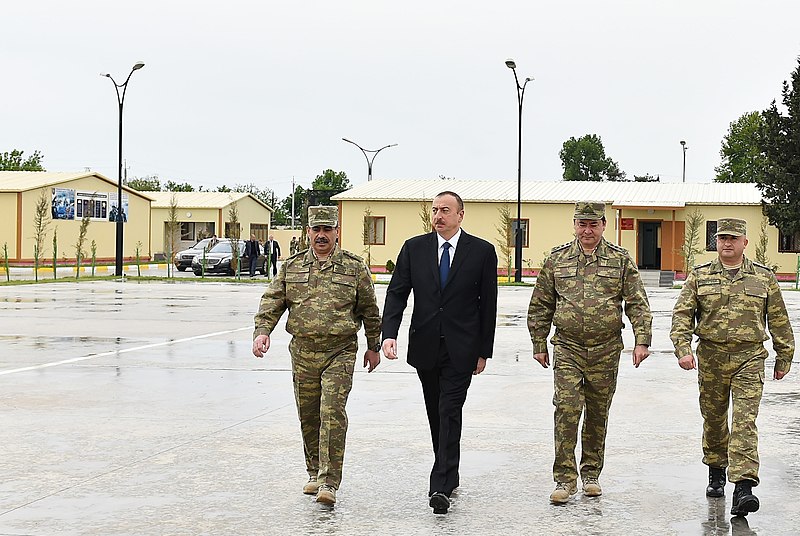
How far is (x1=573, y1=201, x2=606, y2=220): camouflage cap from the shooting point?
24.3ft

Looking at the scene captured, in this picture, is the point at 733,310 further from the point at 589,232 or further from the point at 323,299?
the point at 323,299

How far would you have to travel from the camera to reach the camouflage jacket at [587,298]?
23.9 feet

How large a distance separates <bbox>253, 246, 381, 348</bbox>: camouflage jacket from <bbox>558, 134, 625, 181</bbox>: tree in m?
112

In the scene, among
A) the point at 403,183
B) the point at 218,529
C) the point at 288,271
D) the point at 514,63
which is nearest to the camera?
the point at 218,529

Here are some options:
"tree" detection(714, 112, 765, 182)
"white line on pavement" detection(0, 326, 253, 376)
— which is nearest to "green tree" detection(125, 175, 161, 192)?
"tree" detection(714, 112, 765, 182)

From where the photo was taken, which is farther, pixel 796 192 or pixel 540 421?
pixel 796 192

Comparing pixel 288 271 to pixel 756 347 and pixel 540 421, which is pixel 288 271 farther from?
pixel 540 421

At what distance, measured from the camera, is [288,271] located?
7.48 meters

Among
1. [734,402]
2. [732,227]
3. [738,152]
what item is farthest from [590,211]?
[738,152]

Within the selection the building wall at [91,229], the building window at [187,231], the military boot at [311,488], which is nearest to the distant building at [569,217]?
the building wall at [91,229]

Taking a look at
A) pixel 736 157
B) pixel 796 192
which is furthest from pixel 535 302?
pixel 736 157

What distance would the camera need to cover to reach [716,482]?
24.1 feet

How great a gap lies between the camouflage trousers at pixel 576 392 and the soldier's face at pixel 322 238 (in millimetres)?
1589

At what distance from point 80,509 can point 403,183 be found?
53435 millimetres
